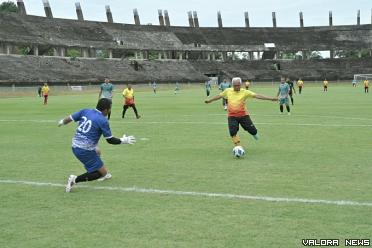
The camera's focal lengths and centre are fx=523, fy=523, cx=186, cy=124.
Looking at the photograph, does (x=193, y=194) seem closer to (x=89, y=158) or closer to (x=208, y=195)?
(x=208, y=195)

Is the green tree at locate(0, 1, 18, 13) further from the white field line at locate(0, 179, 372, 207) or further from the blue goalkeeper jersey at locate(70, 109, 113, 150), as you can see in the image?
the blue goalkeeper jersey at locate(70, 109, 113, 150)

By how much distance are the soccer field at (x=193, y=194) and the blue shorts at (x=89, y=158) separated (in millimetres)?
345

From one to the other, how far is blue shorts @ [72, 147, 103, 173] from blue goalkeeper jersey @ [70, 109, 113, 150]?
7cm

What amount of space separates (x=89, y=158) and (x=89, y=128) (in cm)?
53

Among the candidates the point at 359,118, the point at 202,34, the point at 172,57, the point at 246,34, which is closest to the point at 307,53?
the point at 246,34

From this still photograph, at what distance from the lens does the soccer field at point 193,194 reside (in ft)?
19.2

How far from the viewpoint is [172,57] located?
10256 cm

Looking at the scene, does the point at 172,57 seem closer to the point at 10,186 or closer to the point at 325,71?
the point at 325,71

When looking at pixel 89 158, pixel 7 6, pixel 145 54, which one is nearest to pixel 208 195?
pixel 89 158

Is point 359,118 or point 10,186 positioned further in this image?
point 359,118

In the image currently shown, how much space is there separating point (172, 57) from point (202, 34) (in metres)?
11.2

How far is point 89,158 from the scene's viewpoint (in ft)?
28.1

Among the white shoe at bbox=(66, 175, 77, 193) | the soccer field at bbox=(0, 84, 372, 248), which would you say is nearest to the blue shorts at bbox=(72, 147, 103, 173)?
the soccer field at bbox=(0, 84, 372, 248)

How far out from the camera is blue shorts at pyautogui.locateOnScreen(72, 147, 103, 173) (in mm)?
8508
